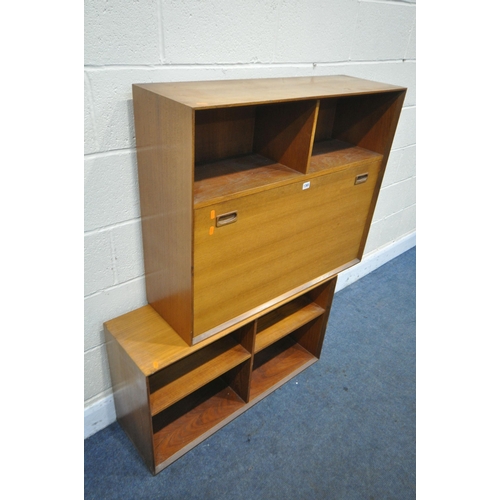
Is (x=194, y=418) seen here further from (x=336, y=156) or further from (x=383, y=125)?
(x=383, y=125)

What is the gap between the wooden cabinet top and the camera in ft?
3.33

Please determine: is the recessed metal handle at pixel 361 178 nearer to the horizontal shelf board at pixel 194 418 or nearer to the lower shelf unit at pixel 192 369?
the lower shelf unit at pixel 192 369

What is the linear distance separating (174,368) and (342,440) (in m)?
0.83

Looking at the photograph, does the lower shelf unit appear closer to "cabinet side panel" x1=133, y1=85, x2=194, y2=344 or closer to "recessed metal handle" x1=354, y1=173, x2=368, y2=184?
"cabinet side panel" x1=133, y1=85, x2=194, y2=344

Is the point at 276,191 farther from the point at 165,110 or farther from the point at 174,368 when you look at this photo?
the point at 174,368

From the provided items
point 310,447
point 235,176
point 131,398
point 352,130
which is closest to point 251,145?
point 235,176

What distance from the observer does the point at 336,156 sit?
4.94 ft

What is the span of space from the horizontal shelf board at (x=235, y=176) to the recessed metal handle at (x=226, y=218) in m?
0.06

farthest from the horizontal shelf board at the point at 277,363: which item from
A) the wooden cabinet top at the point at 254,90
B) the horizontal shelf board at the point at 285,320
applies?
the wooden cabinet top at the point at 254,90

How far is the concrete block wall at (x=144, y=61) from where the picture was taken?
43.1 inches

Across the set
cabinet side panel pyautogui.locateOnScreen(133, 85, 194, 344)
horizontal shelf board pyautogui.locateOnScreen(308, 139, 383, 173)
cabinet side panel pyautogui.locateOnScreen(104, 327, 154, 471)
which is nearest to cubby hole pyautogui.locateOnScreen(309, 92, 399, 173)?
horizontal shelf board pyautogui.locateOnScreen(308, 139, 383, 173)

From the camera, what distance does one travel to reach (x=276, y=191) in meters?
1.24
